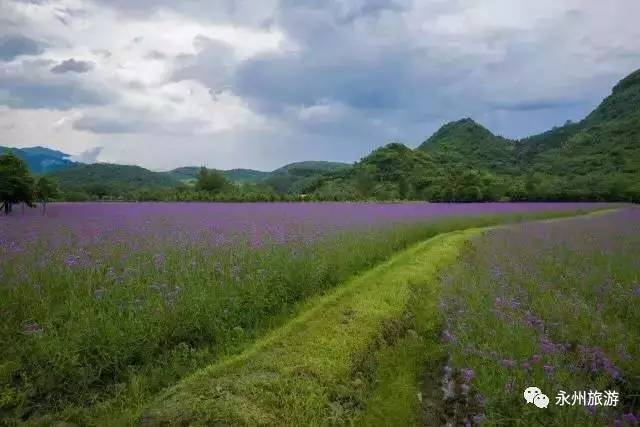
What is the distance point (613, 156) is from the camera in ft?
185

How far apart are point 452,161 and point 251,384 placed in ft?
296

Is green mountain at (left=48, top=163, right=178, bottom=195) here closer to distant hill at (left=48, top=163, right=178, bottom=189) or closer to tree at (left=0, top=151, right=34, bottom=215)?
distant hill at (left=48, top=163, right=178, bottom=189)

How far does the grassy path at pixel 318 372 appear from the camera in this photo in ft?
11.7

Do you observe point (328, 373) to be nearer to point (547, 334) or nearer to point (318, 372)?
point (318, 372)

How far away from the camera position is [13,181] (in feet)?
41.6

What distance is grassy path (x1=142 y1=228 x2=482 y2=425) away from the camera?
356cm

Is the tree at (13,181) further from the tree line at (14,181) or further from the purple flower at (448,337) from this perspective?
the purple flower at (448,337)

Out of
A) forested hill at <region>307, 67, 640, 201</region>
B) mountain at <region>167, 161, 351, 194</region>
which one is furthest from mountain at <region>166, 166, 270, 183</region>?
forested hill at <region>307, 67, 640, 201</region>

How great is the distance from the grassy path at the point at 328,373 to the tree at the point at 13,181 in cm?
1158

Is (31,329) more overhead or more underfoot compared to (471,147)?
more underfoot

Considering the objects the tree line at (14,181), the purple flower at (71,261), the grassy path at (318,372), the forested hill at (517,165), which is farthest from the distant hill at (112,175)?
the grassy path at (318,372)

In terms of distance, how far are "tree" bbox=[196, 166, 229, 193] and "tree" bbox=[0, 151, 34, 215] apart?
49.4 meters

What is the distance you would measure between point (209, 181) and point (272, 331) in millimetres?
61647

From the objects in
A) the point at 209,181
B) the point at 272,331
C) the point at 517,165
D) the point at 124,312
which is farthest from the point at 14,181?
the point at 517,165
